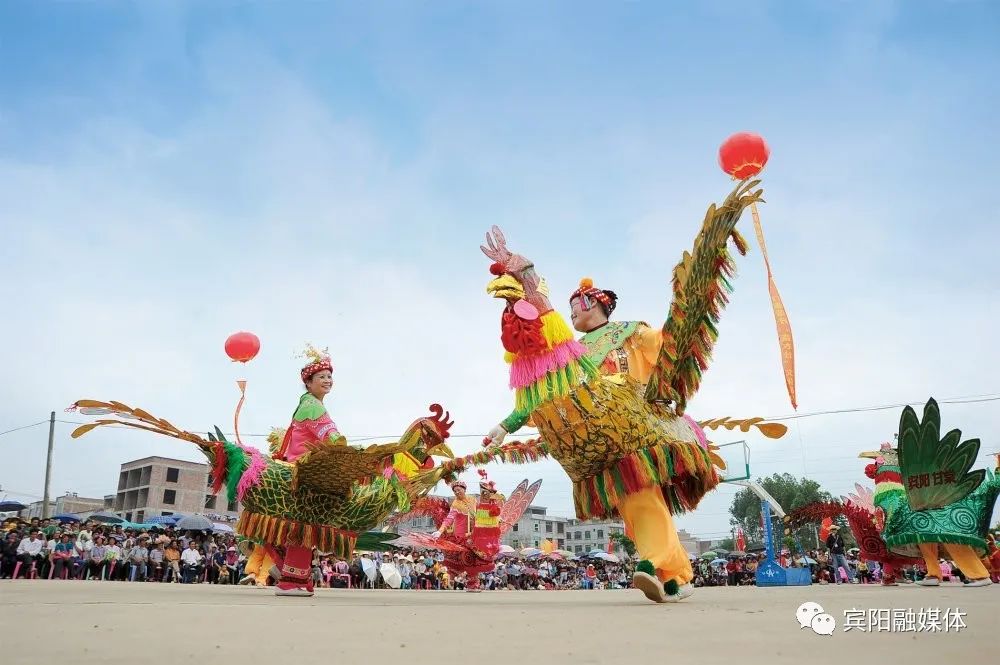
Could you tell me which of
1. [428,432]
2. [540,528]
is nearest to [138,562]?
[428,432]

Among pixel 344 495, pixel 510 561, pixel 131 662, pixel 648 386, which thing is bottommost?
pixel 510 561

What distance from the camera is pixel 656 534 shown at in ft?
13.8

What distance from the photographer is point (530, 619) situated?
→ 2.96 metres

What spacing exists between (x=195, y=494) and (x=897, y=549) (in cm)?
4142

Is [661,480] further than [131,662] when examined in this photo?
Yes

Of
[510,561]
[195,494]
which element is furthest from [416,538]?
[195,494]

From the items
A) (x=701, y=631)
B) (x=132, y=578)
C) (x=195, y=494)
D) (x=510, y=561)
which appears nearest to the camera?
(x=701, y=631)

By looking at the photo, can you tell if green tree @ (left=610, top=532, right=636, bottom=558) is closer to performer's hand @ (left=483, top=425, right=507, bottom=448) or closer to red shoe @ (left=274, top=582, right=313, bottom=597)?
performer's hand @ (left=483, top=425, right=507, bottom=448)

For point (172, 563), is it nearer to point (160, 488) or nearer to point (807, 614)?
point (807, 614)

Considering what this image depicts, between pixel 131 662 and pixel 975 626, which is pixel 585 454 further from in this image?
pixel 131 662

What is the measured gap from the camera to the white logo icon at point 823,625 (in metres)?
2.19

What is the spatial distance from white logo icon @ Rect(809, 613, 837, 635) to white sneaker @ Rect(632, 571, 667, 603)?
5.12 feet

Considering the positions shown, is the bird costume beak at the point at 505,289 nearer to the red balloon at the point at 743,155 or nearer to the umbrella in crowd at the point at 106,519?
the red balloon at the point at 743,155

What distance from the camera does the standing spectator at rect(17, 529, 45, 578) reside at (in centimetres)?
1145
